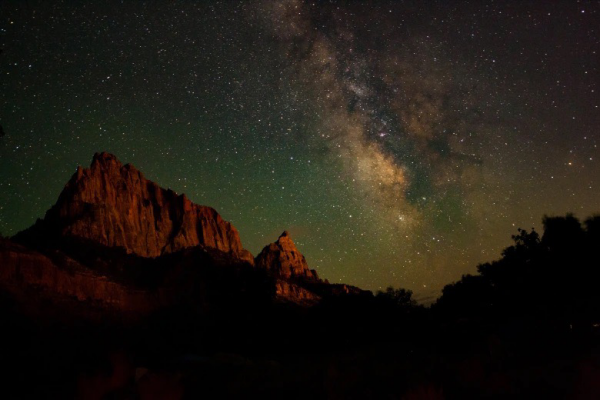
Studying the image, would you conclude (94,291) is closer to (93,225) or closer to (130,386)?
(130,386)

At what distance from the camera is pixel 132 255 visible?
63719 millimetres

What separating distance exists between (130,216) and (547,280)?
6818 centimetres

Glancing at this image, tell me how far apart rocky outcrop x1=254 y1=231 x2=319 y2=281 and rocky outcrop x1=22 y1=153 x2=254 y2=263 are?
29.3ft

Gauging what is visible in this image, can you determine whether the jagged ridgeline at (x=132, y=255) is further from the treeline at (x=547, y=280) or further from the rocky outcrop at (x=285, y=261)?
the treeline at (x=547, y=280)

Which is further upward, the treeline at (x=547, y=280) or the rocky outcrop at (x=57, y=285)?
the treeline at (x=547, y=280)

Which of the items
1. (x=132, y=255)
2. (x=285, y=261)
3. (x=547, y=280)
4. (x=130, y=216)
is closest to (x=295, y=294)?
(x=132, y=255)

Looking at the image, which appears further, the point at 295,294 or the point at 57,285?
the point at 295,294

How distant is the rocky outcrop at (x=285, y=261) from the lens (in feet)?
340

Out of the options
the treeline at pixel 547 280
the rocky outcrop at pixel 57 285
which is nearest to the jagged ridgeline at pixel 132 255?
the rocky outcrop at pixel 57 285

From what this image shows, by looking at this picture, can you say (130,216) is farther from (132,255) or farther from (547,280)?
(547,280)

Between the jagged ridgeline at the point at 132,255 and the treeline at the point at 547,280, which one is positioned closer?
the treeline at the point at 547,280

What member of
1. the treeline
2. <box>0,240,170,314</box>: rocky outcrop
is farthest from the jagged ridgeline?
the treeline

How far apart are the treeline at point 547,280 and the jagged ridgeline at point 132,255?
23112mm

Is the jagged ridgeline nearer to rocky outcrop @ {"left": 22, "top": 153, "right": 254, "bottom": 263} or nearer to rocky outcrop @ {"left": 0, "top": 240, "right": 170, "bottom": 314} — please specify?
rocky outcrop @ {"left": 0, "top": 240, "right": 170, "bottom": 314}
